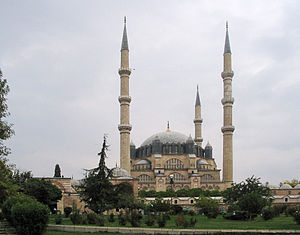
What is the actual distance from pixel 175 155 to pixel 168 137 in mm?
4075

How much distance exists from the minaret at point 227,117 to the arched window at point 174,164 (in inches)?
274

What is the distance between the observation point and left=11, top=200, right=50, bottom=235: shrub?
1132 centimetres

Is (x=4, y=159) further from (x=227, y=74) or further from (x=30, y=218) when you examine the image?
(x=227, y=74)

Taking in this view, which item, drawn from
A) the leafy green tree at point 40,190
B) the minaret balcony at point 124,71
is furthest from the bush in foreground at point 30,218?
the minaret balcony at point 124,71

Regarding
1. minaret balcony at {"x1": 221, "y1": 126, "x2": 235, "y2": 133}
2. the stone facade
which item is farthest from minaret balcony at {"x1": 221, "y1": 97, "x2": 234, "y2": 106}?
the stone facade

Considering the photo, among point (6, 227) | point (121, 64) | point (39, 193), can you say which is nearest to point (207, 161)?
point (121, 64)

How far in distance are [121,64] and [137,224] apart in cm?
3179

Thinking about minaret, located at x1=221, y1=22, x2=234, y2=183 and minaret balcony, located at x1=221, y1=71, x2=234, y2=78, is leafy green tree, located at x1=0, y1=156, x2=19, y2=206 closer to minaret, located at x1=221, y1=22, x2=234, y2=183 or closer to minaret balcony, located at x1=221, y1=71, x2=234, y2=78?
minaret, located at x1=221, y1=22, x2=234, y2=183

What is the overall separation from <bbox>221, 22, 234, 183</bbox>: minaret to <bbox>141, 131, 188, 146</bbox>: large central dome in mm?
9850

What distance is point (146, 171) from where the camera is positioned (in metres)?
49.9

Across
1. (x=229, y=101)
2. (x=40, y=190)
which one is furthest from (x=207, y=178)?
(x=40, y=190)

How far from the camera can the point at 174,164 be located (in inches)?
2030

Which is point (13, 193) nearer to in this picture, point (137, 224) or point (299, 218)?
point (137, 224)

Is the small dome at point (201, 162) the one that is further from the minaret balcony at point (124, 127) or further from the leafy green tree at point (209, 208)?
the leafy green tree at point (209, 208)
